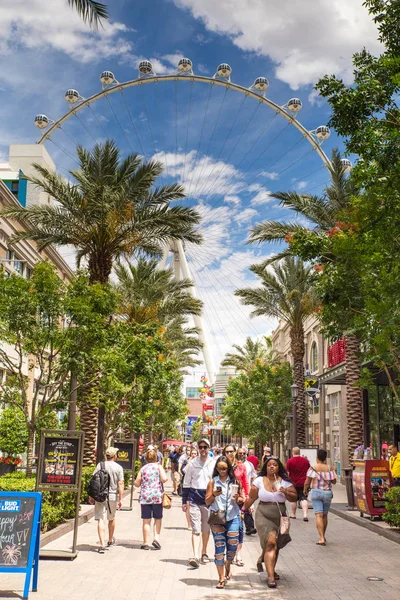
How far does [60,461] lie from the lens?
12.2 m

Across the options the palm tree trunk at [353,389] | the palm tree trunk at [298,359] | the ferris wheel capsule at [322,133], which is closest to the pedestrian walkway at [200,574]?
the palm tree trunk at [353,389]

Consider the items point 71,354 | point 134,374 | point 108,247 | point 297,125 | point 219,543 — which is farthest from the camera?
point 297,125

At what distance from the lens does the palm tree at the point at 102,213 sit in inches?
901

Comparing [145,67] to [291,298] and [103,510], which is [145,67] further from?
[103,510]

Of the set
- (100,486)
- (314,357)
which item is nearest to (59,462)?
(100,486)

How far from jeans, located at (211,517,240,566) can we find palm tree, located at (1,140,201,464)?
12862 mm

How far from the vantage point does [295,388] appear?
112ft

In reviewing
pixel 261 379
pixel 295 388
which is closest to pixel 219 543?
pixel 295 388

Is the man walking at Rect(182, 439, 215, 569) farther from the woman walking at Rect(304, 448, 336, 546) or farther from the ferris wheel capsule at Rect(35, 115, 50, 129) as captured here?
the ferris wheel capsule at Rect(35, 115, 50, 129)

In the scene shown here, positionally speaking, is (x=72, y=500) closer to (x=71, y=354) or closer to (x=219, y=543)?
(x=71, y=354)

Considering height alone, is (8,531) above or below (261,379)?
below

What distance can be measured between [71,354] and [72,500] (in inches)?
140

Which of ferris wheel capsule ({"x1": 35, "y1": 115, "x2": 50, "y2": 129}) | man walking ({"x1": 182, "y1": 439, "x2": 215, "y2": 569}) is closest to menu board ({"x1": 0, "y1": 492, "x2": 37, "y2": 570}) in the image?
man walking ({"x1": 182, "y1": 439, "x2": 215, "y2": 569})

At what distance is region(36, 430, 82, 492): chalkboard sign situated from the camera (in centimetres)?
1209
